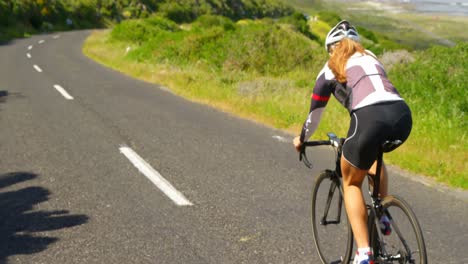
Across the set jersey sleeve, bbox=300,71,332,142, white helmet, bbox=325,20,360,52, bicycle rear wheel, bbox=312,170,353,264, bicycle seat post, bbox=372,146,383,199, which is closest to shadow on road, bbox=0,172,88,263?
bicycle rear wheel, bbox=312,170,353,264

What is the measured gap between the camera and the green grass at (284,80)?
27.3ft

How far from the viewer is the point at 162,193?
6.27m

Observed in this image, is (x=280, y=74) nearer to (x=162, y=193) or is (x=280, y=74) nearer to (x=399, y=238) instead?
(x=162, y=193)

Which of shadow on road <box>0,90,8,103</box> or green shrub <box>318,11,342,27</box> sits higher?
shadow on road <box>0,90,8,103</box>

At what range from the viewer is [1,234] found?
4.98 m

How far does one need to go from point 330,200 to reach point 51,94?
39.8ft

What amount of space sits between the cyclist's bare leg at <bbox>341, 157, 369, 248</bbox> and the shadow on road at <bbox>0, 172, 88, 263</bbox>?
2736mm

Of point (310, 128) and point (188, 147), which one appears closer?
point (310, 128)

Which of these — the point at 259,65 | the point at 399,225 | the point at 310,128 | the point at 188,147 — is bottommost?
the point at 259,65

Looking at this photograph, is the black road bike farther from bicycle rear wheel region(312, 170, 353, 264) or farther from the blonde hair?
the blonde hair

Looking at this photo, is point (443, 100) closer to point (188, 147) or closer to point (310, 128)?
point (188, 147)

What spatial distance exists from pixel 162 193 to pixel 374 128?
349 cm

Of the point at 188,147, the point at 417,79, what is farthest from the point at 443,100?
the point at 188,147

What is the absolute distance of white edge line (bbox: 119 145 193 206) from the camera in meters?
6.04
